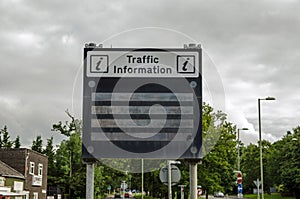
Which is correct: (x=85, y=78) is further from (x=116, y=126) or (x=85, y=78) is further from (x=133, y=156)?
(x=133, y=156)

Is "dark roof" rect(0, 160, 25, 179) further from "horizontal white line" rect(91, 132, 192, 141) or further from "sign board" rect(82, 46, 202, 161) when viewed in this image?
"horizontal white line" rect(91, 132, 192, 141)

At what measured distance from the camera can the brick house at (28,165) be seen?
38375 millimetres

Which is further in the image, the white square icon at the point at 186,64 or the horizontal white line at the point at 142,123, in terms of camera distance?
the white square icon at the point at 186,64

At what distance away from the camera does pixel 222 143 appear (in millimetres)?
44438

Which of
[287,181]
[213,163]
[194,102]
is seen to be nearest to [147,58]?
[194,102]

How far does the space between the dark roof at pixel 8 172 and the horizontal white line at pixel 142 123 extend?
73.8ft

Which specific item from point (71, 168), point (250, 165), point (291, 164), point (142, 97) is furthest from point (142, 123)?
point (250, 165)

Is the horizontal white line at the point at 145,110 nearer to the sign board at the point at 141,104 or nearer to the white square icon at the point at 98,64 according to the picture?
the sign board at the point at 141,104

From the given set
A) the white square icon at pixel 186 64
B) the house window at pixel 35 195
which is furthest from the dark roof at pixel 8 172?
the white square icon at pixel 186 64

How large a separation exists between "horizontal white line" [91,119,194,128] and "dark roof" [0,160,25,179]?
22.5m

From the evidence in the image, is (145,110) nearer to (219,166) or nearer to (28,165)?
(28,165)

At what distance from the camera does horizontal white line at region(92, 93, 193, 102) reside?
12.2 metres

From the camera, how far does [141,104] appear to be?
39.5 feet

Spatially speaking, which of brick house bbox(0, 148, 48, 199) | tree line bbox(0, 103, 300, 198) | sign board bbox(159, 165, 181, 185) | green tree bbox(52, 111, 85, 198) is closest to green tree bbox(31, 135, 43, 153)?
tree line bbox(0, 103, 300, 198)
